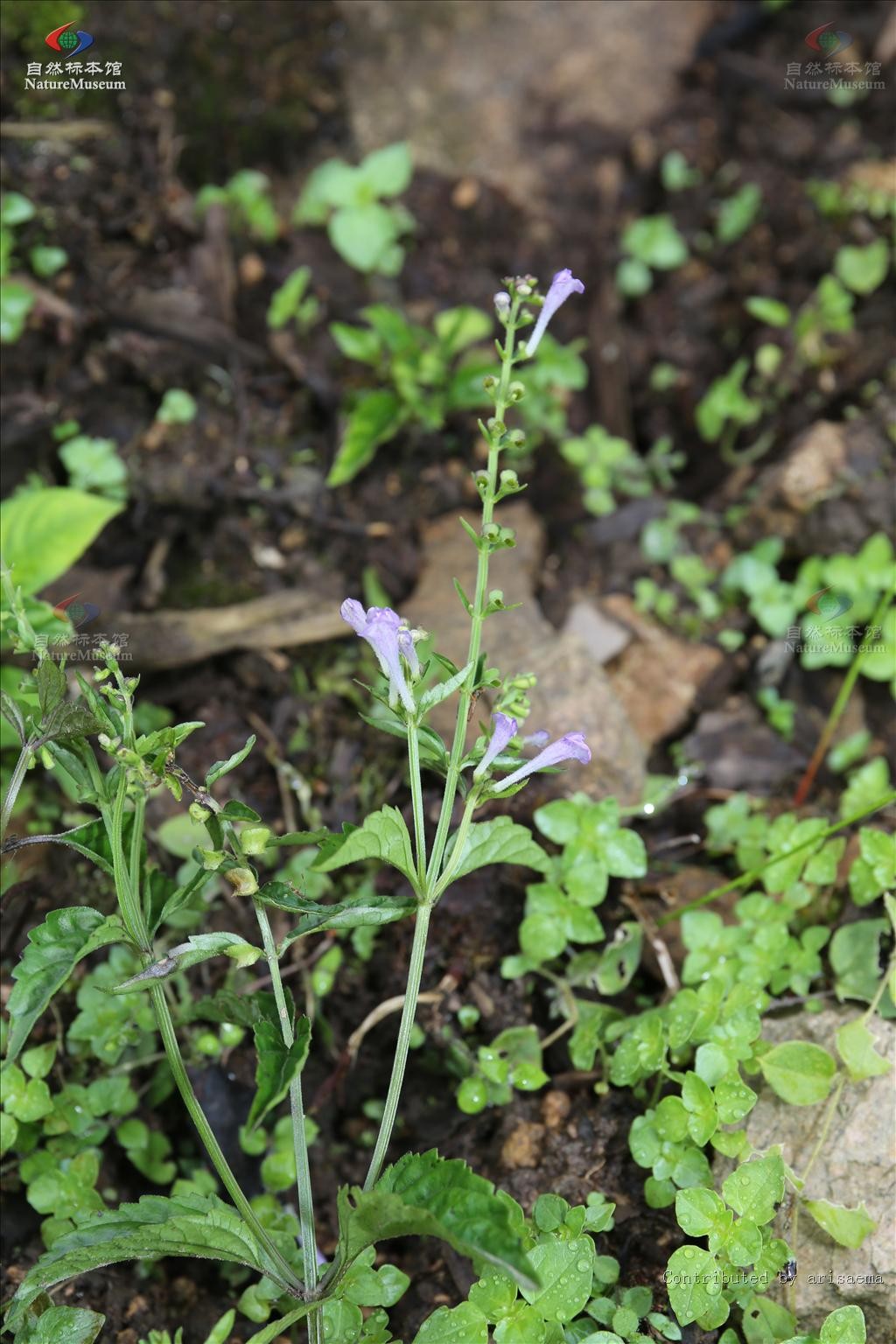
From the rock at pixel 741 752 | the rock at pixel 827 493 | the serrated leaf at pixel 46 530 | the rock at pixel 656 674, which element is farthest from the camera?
the rock at pixel 827 493

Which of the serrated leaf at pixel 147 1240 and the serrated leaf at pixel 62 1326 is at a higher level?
the serrated leaf at pixel 147 1240

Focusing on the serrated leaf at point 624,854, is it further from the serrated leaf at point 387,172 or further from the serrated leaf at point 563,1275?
the serrated leaf at point 387,172

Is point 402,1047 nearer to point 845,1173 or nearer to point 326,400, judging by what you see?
point 845,1173

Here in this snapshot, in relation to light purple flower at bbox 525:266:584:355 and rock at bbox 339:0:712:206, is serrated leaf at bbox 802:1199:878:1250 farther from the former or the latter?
rock at bbox 339:0:712:206

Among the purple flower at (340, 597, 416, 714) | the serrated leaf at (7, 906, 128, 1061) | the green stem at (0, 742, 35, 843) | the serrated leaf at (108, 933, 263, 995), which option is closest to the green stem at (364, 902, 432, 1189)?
the serrated leaf at (108, 933, 263, 995)

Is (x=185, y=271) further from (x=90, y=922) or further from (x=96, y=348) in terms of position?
(x=90, y=922)

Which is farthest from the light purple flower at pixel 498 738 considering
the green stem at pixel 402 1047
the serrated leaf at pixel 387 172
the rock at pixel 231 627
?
the serrated leaf at pixel 387 172
